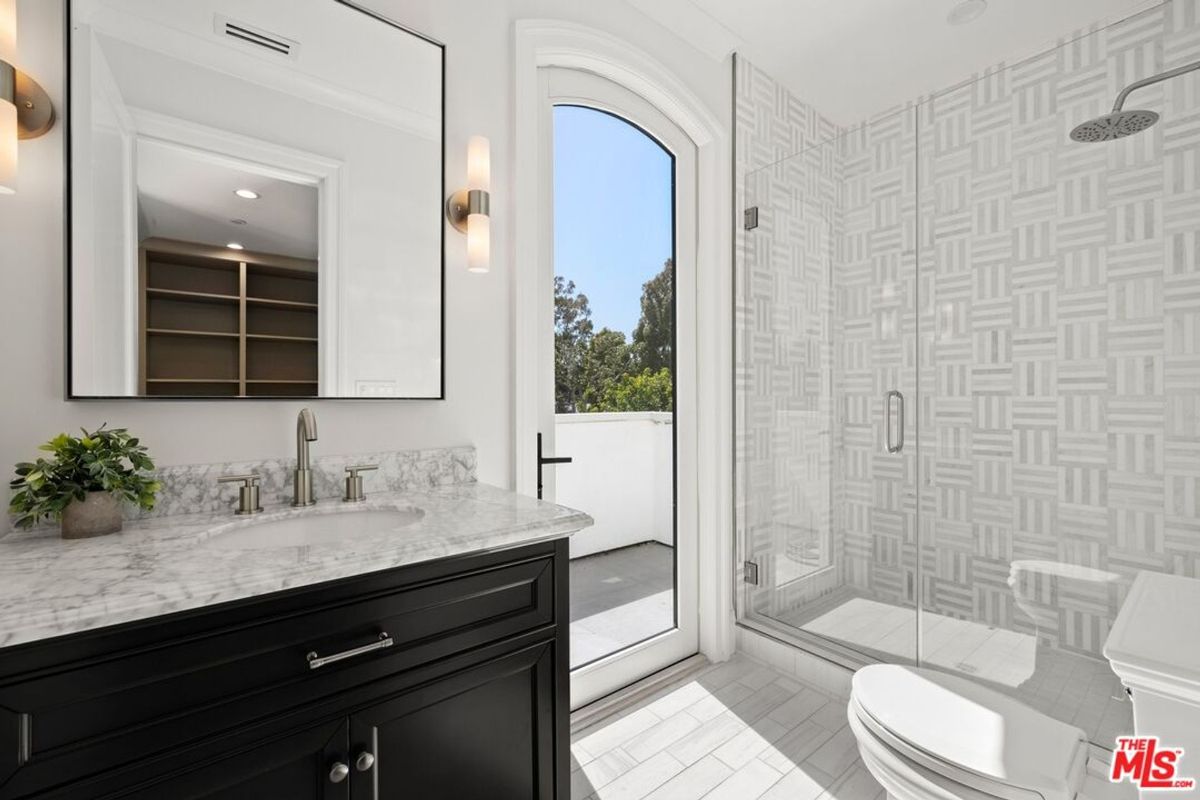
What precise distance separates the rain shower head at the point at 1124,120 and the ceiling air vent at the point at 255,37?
229 centimetres

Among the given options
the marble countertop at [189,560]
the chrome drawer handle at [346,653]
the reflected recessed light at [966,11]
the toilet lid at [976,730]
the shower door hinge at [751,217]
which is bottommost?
the toilet lid at [976,730]

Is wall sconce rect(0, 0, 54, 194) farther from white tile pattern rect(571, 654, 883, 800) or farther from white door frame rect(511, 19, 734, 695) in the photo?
white tile pattern rect(571, 654, 883, 800)

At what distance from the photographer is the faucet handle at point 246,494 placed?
1177mm

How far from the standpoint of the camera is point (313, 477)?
51.7 inches

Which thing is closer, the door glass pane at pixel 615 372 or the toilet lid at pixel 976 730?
the toilet lid at pixel 976 730

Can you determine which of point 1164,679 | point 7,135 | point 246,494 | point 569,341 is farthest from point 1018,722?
point 7,135

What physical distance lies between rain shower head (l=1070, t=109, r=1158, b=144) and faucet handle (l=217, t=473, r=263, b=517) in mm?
2536

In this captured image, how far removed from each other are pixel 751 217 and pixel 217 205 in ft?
6.51

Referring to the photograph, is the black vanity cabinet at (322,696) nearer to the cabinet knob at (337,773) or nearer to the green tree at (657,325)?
the cabinet knob at (337,773)

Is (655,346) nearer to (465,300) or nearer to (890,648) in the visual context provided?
(465,300)

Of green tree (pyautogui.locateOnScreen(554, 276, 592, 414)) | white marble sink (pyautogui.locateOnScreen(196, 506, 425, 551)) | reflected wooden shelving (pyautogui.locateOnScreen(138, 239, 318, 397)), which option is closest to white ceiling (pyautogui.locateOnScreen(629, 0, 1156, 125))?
green tree (pyautogui.locateOnScreen(554, 276, 592, 414))

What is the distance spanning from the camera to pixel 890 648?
6.90 ft

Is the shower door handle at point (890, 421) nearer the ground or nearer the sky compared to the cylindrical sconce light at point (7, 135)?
nearer the ground

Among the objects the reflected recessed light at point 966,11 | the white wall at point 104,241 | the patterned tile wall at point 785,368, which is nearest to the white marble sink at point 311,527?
the white wall at point 104,241
